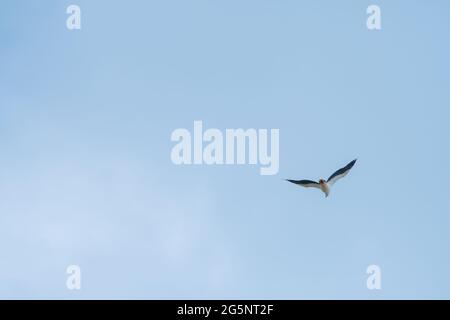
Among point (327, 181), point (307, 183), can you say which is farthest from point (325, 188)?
point (307, 183)

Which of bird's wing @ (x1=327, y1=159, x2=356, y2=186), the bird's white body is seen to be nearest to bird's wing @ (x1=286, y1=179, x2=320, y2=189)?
the bird's white body

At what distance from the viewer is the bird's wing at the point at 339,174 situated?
3509cm

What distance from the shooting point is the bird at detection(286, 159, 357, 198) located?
35.2m

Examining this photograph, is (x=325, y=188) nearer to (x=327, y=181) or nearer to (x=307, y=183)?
(x=327, y=181)

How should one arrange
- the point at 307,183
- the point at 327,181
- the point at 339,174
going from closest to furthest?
the point at 339,174, the point at 327,181, the point at 307,183

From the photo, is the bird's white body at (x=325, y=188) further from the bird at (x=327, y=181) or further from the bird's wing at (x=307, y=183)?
the bird's wing at (x=307, y=183)

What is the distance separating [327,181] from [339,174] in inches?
28.0

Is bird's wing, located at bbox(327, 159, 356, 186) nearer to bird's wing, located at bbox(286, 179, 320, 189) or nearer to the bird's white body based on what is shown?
the bird's white body

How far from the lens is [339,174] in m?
35.3

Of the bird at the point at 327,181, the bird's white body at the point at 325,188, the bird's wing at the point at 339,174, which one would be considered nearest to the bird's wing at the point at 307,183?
the bird at the point at 327,181
